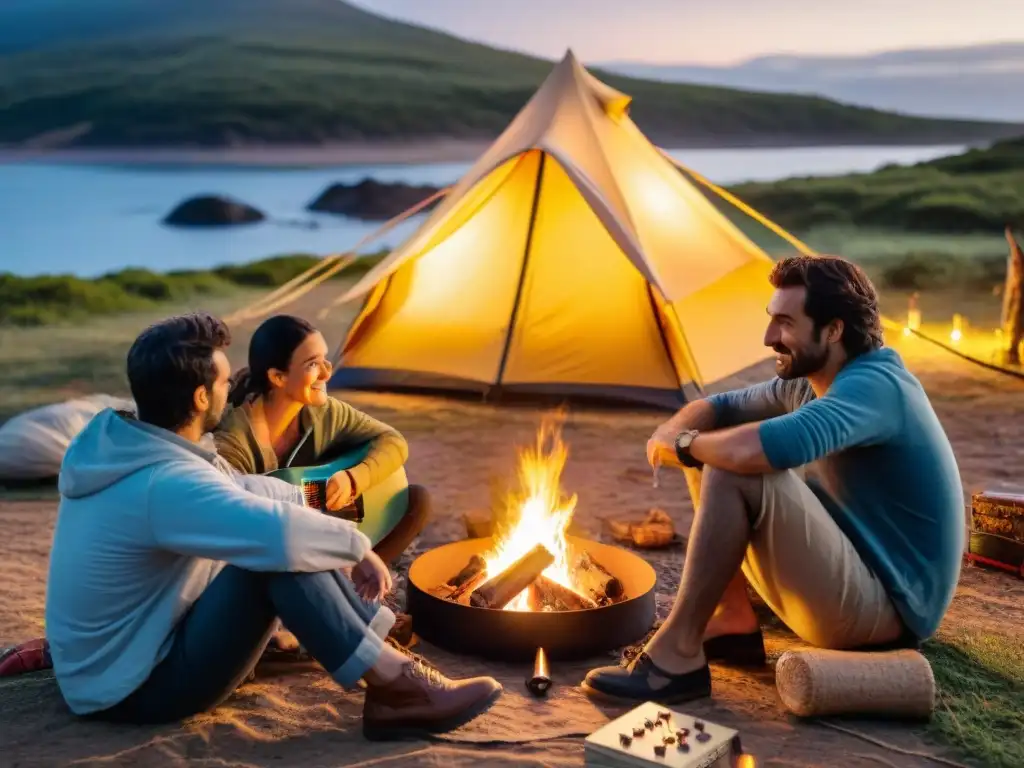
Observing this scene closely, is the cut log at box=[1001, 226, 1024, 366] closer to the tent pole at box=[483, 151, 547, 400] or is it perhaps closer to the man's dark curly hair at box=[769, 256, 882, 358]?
the tent pole at box=[483, 151, 547, 400]

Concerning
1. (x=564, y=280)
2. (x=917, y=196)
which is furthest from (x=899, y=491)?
(x=917, y=196)

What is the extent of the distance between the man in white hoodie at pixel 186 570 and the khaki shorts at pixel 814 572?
2.87ft

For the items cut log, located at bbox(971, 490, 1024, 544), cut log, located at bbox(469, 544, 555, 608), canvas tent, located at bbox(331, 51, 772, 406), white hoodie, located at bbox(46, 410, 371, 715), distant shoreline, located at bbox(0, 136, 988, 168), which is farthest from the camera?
distant shoreline, located at bbox(0, 136, 988, 168)

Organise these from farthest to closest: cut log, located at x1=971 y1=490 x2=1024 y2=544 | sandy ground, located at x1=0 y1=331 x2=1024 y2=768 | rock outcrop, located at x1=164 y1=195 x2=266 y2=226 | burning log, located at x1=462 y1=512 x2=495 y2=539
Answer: rock outcrop, located at x1=164 y1=195 x2=266 y2=226, burning log, located at x1=462 y1=512 x2=495 y2=539, cut log, located at x1=971 y1=490 x2=1024 y2=544, sandy ground, located at x1=0 y1=331 x2=1024 y2=768

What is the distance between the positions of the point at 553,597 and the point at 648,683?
56 centimetres

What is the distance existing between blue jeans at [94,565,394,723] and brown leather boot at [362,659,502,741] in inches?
5.2

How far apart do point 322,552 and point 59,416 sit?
12.3 ft

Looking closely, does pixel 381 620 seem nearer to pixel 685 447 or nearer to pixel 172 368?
pixel 172 368

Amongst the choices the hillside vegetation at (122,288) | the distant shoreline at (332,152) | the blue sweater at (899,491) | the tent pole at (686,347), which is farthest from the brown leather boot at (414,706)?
the distant shoreline at (332,152)

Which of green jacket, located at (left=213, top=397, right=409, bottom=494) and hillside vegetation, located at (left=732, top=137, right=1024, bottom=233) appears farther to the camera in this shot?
hillside vegetation, located at (left=732, top=137, right=1024, bottom=233)

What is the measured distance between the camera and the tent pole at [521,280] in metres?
6.55

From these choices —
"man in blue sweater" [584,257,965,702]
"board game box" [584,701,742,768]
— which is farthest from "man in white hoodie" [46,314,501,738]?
"man in blue sweater" [584,257,965,702]

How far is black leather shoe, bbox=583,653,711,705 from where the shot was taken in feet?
9.04

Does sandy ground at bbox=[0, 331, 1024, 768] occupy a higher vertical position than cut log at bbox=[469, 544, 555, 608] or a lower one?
lower
